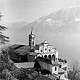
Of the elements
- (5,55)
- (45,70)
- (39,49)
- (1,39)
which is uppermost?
(1,39)

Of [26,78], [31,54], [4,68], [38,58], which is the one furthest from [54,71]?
[4,68]

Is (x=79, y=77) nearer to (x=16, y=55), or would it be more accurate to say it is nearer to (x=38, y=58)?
(x=38, y=58)

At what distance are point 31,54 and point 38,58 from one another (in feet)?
10.2

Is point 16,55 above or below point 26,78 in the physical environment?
below

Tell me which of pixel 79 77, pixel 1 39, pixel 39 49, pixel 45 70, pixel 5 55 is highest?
pixel 1 39

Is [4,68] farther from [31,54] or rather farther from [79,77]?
[79,77]

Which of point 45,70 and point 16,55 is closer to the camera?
point 45,70

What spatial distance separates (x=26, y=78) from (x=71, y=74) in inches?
1322

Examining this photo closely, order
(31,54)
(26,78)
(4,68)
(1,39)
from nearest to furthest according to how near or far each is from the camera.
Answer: (1,39) → (4,68) → (26,78) → (31,54)

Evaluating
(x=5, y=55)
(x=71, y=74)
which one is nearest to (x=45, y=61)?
(x=71, y=74)

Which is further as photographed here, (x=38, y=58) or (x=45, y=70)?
(x=38, y=58)

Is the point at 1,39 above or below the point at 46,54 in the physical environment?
above

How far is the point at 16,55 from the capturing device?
155ft

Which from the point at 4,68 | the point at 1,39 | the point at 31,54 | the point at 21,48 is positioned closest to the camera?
the point at 1,39
